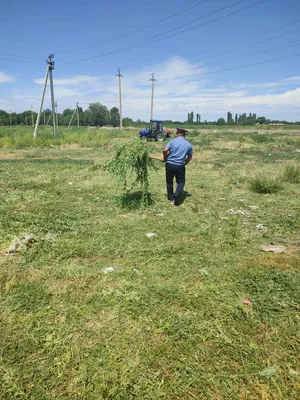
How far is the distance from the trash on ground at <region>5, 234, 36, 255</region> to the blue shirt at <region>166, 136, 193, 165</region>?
10.8 ft

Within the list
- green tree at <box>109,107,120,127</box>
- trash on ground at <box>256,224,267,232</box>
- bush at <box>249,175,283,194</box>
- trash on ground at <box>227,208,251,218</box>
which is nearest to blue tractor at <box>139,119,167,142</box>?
bush at <box>249,175,283,194</box>

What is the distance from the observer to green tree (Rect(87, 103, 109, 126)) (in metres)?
77.9

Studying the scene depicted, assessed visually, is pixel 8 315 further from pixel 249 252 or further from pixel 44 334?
pixel 249 252

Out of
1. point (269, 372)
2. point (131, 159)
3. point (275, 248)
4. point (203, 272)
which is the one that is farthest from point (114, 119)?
point (269, 372)

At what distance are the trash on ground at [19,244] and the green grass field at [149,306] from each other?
79 millimetres

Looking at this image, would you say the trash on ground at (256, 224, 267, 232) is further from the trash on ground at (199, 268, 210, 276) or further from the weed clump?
the weed clump

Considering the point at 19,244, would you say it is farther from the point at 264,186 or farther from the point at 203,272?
the point at 264,186

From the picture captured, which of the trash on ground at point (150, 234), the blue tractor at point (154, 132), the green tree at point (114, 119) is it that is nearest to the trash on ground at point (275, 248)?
the trash on ground at point (150, 234)

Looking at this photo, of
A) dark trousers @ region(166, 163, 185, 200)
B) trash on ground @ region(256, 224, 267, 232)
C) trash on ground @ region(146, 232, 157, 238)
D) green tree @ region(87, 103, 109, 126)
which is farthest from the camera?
green tree @ region(87, 103, 109, 126)

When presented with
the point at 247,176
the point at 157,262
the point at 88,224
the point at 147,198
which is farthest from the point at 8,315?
the point at 247,176

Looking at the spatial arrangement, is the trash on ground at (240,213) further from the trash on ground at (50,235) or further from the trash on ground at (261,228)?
the trash on ground at (50,235)

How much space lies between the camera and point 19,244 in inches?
147

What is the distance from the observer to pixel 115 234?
4.34 metres

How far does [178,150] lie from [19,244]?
3583 millimetres
